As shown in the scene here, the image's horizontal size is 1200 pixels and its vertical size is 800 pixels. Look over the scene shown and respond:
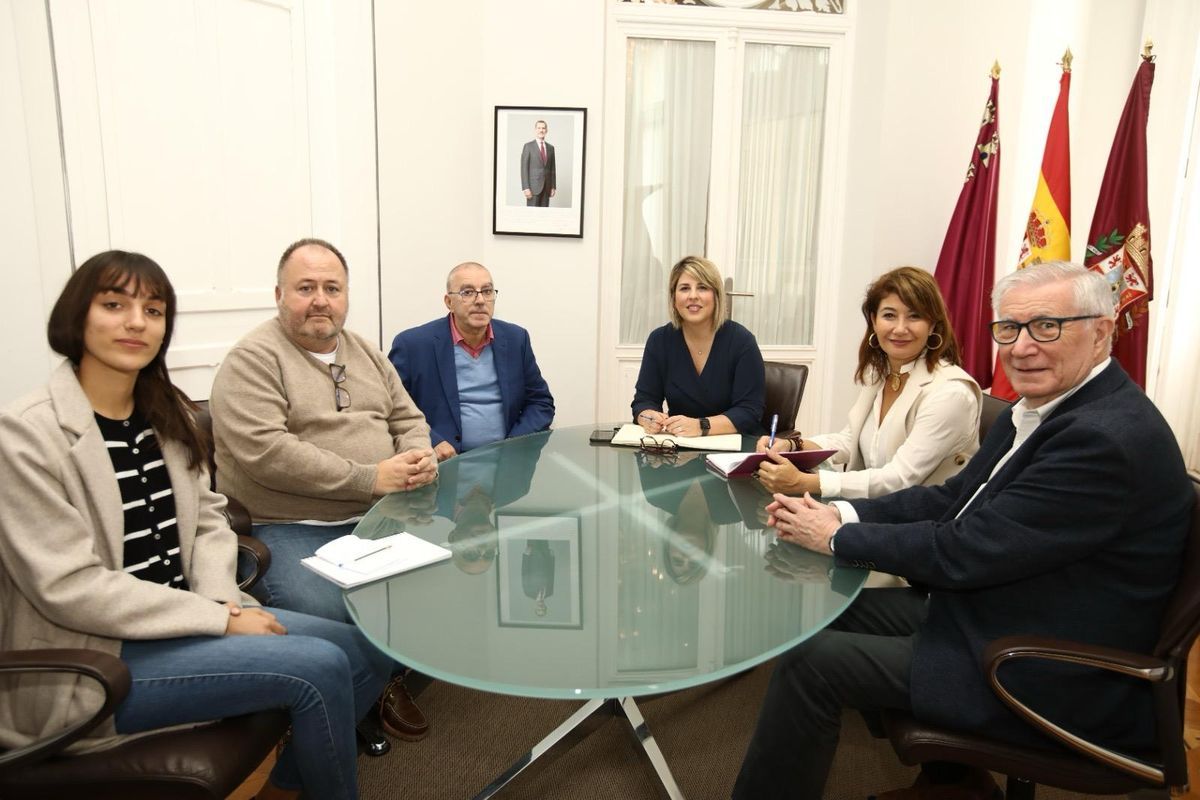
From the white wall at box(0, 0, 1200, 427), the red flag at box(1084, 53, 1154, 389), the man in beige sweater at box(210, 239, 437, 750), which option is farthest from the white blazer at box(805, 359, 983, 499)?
the white wall at box(0, 0, 1200, 427)

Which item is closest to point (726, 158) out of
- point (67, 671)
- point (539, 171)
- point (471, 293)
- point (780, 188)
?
point (780, 188)

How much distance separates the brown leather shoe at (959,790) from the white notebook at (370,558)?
1.25m

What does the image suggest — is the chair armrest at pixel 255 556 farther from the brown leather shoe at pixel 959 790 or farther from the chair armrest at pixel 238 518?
the brown leather shoe at pixel 959 790

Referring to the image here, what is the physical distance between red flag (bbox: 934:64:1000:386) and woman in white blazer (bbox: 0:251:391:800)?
3.78 meters

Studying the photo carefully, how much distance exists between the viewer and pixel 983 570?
4.74 feet

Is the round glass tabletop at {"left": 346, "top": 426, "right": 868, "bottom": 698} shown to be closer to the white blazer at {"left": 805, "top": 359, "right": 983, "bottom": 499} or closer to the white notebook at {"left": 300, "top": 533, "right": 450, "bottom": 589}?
the white notebook at {"left": 300, "top": 533, "right": 450, "bottom": 589}

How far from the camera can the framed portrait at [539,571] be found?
4.63ft

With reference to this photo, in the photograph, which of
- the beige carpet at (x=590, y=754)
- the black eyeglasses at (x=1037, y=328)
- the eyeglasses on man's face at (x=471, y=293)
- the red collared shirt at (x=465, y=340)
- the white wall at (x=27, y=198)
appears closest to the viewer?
the black eyeglasses at (x=1037, y=328)

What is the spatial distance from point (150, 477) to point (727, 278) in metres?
3.66

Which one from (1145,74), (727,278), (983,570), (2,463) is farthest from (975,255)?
(2,463)

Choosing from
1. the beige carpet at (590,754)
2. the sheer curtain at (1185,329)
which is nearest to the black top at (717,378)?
the beige carpet at (590,754)

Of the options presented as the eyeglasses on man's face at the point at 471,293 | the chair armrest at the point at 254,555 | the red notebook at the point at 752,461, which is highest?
the eyeglasses on man's face at the point at 471,293

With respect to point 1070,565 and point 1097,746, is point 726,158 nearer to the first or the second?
point 1070,565

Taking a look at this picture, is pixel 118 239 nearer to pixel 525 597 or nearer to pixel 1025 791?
pixel 525 597
